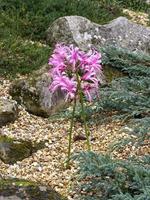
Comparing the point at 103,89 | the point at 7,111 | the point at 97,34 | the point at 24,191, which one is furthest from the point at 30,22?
the point at 24,191

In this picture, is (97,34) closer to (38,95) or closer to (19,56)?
(19,56)

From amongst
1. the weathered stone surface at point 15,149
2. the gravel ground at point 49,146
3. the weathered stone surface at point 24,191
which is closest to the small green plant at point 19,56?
the gravel ground at point 49,146

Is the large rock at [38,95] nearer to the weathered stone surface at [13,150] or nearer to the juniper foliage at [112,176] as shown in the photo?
the weathered stone surface at [13,150]

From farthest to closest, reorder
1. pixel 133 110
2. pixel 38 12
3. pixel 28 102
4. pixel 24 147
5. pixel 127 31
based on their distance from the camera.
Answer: pixel 38 12 < pixel 127 31 < pixel 28 102 < pixel 133 110 < pixel 24 147

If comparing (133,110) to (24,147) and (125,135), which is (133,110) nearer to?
(125,135)

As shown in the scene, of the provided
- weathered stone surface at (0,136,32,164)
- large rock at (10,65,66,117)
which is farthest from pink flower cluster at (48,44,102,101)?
large rock at (10,65,66,117)

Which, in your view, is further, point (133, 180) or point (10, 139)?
point (10, 139)

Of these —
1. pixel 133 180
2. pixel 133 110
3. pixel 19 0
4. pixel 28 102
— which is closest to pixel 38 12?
pixel 19 0
